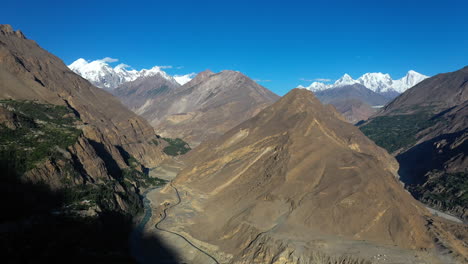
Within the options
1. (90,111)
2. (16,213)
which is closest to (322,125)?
(16,213)

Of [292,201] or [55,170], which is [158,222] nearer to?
[55,170]

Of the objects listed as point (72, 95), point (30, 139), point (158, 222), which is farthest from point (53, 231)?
point (72, 95)

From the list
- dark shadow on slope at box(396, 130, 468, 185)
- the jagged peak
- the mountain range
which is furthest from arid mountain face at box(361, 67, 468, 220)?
the jagged peak

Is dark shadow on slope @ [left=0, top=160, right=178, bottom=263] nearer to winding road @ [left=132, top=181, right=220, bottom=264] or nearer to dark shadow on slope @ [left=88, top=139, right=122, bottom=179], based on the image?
winding road @ [left=132, top=181, right=220, bottom=264]

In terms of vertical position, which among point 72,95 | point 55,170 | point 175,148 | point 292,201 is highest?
point 72,95

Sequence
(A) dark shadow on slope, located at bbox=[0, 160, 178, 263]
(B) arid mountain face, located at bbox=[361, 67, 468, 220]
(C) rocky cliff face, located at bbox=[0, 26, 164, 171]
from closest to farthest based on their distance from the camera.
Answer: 1. (A) dark shadow on slope, located at bbox=[0, 160, 178, 263]
2. (B) arid mountain face, located at bbox=[361, 67, 468, 220]
3. (C) rocky cliff face, located at bbox=[0, 26, 164, 171]

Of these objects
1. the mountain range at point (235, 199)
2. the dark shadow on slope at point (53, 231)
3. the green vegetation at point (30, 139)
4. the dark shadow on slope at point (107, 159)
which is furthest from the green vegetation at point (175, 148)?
the dark shadow on slope at point (53, 231)
